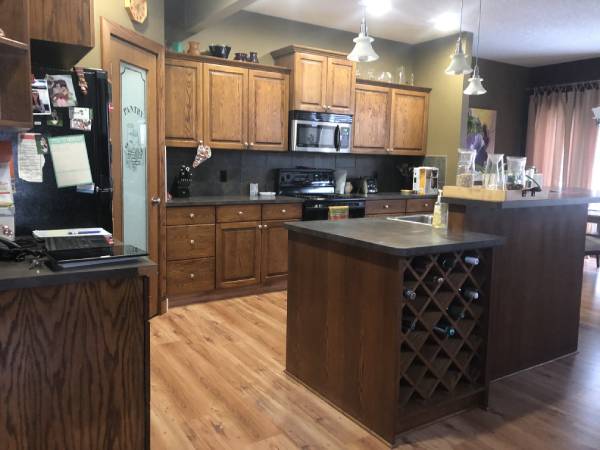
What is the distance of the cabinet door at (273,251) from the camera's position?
177 inches

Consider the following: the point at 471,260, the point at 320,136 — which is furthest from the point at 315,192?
the point at 471,260

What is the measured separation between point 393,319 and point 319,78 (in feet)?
10.9

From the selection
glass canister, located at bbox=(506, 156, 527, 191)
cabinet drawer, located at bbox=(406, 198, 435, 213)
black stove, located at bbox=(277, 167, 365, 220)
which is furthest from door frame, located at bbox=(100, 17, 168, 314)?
cabinet drawer, located at bbox=(406, 198, 435, 213)

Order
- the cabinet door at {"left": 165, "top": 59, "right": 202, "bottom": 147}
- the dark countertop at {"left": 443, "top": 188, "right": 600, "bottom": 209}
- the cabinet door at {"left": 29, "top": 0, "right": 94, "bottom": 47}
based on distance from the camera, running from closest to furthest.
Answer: the cabinet door at {"left": 29, "top": 0, "right": 94, "bottom": 47} → the dark countertop at {"left": 443, "top": 188, "right": 600, "bottom": 209} → the cabinet door at {"left": 165, "top": 59, "right": 202, "bottom": 147}

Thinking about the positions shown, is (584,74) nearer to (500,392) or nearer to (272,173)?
(272,173)

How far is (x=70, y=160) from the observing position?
218 cm

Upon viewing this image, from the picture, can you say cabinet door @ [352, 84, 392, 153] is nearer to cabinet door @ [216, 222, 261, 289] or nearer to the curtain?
cabinet door @ [216, 222, 261, 289]

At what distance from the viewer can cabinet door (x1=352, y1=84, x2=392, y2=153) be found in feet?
17.6

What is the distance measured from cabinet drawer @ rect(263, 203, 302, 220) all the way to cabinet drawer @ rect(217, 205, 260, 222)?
9cm

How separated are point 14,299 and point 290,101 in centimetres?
375

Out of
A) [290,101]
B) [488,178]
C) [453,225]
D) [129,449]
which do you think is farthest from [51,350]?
[290,101]

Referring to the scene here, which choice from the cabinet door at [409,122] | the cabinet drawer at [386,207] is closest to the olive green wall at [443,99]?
the cabinet door at [409,122]

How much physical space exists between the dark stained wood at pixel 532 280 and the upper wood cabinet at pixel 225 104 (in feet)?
8.19

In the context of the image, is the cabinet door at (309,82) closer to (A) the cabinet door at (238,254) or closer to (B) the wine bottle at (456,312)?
(A) the cabinet door at (238,254)
